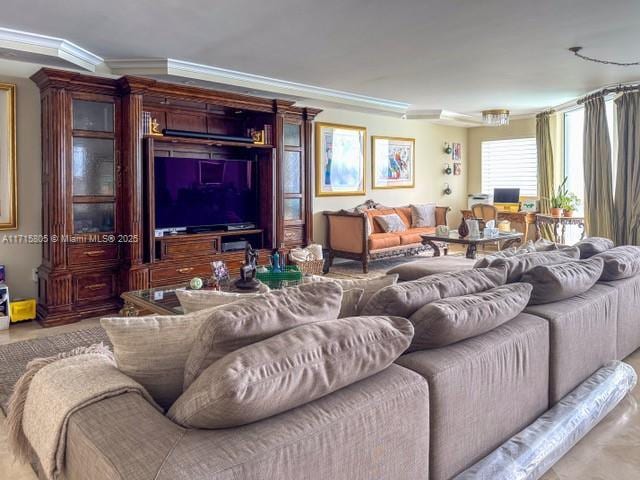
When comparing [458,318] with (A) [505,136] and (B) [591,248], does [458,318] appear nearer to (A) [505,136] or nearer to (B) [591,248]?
(B) [591,248]

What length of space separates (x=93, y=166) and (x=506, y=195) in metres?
6.74

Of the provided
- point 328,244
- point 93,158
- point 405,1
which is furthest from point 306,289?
point 328,244

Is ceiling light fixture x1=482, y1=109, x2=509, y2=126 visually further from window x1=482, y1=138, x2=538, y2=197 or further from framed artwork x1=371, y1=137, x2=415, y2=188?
framed artwork x1=371, y1=137, x2=415, y2=188

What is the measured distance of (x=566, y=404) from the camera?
2.19 metres

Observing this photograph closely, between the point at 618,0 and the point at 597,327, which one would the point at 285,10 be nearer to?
the point at 618,0

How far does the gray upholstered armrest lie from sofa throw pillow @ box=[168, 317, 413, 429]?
7cm

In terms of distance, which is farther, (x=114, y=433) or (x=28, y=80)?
(x=28, y=80)

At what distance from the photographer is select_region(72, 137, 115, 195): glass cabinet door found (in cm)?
452

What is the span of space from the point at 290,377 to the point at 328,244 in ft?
20.0

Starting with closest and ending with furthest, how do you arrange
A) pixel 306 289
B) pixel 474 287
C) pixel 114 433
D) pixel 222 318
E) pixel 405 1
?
A: pixel 114 433 → pixel 222 318 → pixel 306 289 → pixel 474 287 → pixel 405 1

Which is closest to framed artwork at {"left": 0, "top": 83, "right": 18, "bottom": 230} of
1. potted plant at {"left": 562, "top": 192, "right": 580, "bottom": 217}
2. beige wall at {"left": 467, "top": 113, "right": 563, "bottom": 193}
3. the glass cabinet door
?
the glass cabinet door

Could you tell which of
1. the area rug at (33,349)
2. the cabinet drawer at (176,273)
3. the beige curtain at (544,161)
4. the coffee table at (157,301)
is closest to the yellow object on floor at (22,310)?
the area rug at (33,349)

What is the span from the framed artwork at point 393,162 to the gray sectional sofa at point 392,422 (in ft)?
18.6

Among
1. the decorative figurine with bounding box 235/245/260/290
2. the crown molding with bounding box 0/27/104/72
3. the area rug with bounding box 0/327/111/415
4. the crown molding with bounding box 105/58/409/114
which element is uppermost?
the crown molding with bounding box 105/58/409/114
